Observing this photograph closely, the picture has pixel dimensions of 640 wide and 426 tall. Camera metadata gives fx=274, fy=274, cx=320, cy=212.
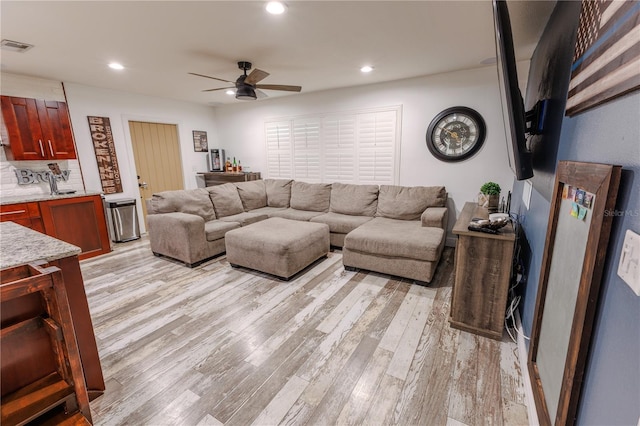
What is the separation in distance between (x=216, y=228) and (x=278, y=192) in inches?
59.0

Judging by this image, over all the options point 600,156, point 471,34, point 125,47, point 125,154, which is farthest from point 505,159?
point 125,154

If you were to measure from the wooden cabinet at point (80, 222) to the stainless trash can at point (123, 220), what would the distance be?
37 centimetres

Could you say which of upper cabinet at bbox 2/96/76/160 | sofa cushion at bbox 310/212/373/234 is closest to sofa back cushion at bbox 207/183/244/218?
sofa cushion at bbox 310/212/373/234

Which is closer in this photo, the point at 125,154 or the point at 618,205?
the point at 618,205

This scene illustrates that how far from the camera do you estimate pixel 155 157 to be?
4918 mm

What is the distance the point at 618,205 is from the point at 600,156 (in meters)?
0.26

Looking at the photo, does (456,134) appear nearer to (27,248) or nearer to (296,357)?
(296,357)

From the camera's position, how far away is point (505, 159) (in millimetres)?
3377

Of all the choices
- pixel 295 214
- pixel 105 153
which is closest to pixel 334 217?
pixel 295 214

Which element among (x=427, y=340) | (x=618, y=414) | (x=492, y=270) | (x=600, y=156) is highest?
(x=600, y=156)

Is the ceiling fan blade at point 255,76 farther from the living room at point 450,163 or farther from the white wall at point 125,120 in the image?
the white wall at point 125,120

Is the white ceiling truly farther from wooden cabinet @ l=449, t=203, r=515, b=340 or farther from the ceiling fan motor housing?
wooden cabinet @ l=449, t=203, r=515, b=340

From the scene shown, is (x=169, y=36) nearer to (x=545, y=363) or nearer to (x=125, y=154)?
(x=125, y=154)

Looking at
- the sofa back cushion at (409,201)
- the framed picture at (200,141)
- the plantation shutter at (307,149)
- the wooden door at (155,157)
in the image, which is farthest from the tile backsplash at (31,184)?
the sofa back cushion at (409,201)
